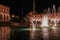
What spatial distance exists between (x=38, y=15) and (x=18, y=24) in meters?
16.7

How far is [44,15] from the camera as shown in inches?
2692

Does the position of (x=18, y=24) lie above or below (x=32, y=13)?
below

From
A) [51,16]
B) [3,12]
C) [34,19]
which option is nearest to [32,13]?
[34,19]

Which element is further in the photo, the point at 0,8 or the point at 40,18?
the point at 40,18

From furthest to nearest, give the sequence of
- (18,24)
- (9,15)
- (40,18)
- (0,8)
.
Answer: (40,18)
(9,15)
(0,8)
(18,24)

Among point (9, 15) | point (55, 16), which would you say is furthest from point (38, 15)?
point (9, 15)

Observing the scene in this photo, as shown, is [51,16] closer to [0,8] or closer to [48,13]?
[48,13]

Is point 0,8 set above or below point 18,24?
above

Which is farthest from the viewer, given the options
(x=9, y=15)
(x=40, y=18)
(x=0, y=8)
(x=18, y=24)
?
(x=40, y=18)

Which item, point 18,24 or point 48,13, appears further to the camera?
point 48,13

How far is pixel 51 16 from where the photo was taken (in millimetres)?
67625

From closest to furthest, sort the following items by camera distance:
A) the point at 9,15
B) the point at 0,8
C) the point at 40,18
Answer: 1. the point at 0,8
2. the point at 9,15
3. the point at 40,18

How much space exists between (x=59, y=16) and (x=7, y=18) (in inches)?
814

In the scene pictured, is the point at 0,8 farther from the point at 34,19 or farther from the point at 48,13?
the point at 48,13
